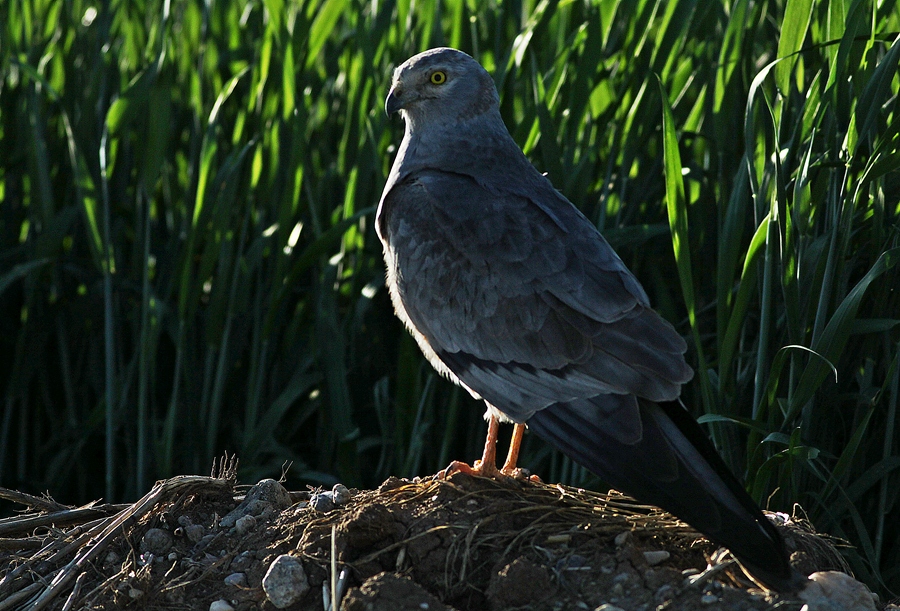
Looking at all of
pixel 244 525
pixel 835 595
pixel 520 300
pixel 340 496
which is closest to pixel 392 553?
pixel 340 496

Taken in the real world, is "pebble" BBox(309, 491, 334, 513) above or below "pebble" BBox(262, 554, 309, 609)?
above

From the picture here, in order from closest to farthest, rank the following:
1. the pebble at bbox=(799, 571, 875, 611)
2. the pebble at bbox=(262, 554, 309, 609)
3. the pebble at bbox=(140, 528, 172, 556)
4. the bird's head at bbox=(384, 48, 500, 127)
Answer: the pebble at bbox=(799, 571, 875, 611)
the pebble at bbox=(262, 554, 309, 609)
the pebble at bbox=(140, 528, 172, 556)
the bird's head at bbox=(384, 48, 500, 127)

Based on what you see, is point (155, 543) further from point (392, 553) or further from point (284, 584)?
point (392, 553)

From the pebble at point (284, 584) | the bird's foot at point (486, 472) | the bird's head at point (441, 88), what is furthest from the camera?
the bird's head at point (441, 88)

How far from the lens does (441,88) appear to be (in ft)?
11.2

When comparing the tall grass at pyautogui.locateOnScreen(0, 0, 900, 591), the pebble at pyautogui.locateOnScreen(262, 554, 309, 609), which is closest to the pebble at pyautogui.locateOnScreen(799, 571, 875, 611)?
the tall grass at pyautogui.locateOnScreen(0, 0, 900, 591)

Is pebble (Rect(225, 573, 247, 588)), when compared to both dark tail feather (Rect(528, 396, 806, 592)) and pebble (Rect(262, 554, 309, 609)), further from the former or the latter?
dark tail feather (Rect(528, 396, 806, 592))

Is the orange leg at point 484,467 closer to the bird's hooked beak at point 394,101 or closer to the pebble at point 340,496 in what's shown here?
the pebble at point 340,496

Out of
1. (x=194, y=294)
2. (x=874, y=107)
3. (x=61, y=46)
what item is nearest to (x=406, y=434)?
(x=194, y=294)

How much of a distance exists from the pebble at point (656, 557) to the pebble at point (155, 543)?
1202 millimetres

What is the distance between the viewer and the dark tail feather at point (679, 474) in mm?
2123

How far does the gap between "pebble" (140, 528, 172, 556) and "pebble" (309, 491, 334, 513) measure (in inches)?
14.9

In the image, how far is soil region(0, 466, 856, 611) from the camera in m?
2.18

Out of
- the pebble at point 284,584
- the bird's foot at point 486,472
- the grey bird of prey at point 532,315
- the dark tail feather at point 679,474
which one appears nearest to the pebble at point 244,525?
the pebble at point 284,584
